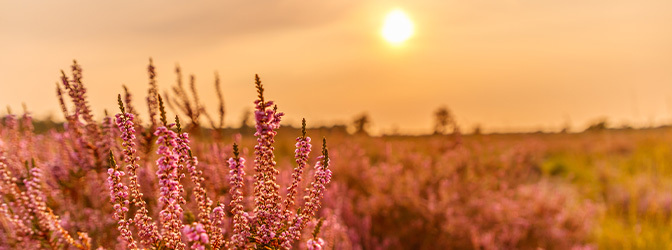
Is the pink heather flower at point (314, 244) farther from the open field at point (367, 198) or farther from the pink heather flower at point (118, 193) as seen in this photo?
the pink heather flower at point (118, 193)

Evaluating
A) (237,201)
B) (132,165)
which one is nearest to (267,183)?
(237,201)

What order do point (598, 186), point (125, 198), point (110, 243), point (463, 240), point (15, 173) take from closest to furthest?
point (125, 198) → point (15, 173) → point (110, 243) → point (463, 240) → point (598, 186)

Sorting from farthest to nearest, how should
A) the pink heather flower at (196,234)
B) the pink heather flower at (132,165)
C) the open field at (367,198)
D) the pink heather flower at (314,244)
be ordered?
the open field at (367,198) → the pink heather flower at (314,244) → the pink heather flower at (132,165) → the pink heather flower at (196,234)

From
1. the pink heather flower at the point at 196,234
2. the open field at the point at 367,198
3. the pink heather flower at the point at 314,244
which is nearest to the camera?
the pink heather flower at the point at 196,234

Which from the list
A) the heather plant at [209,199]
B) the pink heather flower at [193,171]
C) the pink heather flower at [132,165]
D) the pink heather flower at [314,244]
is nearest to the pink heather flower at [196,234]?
the heather plant at [209,199]

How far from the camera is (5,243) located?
3.32m

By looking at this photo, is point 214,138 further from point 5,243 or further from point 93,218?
point 5,243

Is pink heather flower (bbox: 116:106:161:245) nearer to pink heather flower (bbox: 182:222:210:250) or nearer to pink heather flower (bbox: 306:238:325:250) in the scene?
pink heather flower (bbox: 182:222:210:250)

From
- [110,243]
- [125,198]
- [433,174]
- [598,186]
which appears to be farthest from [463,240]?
[598,186]

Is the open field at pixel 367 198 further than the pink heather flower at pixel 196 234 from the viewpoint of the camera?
Yes

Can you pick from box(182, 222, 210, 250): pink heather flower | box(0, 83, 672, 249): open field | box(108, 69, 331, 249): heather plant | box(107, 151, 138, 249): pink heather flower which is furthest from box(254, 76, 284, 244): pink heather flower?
box(107, 151, 138, 249): pink heather flower

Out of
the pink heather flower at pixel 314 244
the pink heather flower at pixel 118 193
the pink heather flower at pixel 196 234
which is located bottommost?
the pink heather flower at pixel 314 244

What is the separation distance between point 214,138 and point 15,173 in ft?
4.01

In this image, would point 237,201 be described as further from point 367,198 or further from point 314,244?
point 367,198
